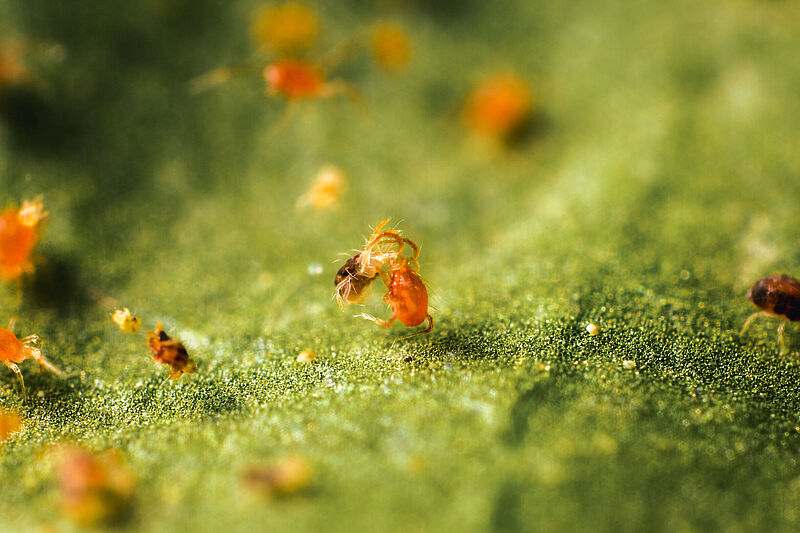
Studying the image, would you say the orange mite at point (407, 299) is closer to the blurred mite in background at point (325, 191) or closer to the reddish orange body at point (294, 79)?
the blurred mite in background at point (325, 191)

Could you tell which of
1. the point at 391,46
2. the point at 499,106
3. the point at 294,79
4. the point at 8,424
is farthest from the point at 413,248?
the point at 391,46

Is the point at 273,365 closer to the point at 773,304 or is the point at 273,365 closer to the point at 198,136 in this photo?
Answer: the point at 198,136

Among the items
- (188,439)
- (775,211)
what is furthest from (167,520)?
(775,211)

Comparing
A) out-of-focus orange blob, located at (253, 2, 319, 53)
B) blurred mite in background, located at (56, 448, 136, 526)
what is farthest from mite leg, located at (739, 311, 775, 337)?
out-of-focus orange blob, located at (253, 2, 319, 53)

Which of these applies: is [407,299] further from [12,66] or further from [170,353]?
[12,66]

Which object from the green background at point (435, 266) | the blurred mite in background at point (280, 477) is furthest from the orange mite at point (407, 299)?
the blurred mite in background at point (280, 477)

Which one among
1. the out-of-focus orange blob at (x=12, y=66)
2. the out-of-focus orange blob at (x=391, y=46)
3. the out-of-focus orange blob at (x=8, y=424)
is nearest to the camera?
the out-of-focus orange blob at (x=8, y=424)

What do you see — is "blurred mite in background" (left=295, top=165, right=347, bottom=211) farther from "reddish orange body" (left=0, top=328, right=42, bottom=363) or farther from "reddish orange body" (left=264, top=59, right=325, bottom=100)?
"reddish orange body" (left=0, top=328, right=42, bottom=363)
